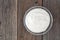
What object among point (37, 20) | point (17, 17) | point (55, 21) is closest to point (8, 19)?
point (17, 17)

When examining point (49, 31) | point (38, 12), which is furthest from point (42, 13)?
point (49, 31)

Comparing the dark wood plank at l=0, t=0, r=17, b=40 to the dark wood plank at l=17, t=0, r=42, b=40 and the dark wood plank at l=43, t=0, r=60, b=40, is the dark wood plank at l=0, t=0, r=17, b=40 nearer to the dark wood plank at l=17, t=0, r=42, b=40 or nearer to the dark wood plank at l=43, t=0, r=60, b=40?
the dark wood plank at l=17, t=0, r=42, b=40

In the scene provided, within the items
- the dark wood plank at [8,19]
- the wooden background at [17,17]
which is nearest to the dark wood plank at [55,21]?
the wooden background at [17,17]

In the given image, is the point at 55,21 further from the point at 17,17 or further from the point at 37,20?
the point at 17,17

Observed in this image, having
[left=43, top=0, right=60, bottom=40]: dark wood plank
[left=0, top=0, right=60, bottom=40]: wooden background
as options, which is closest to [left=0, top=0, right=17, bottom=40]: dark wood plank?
[left=0, top=0, right=60, bottom=40]: wooden background

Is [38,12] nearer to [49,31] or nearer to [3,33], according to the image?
[49,31]

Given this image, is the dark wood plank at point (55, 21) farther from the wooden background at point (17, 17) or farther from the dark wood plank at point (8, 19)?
the dark wood plank at point (8, 19)
